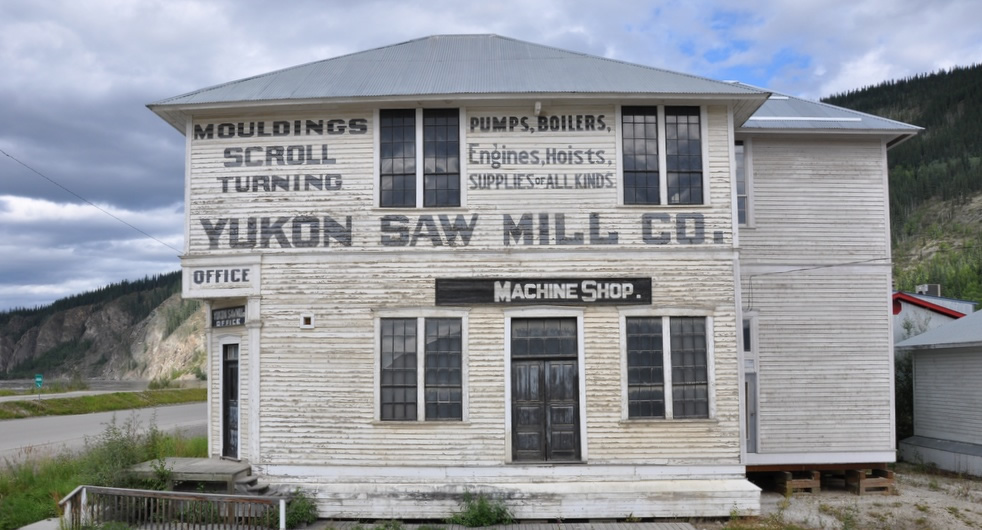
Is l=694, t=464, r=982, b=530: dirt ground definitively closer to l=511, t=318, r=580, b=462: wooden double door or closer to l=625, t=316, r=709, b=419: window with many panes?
l=625, t=316, r=709, b=419: window with many panes

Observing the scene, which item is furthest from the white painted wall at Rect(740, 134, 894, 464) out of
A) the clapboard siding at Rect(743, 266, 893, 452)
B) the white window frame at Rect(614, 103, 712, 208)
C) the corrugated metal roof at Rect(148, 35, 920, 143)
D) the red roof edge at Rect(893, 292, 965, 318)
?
the red roof edge at Rect(893, 292, 965, 318)

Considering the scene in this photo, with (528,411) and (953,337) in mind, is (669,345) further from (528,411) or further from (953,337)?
(953,337)

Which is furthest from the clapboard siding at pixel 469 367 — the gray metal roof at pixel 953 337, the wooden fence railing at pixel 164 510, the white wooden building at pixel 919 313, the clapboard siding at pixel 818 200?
the white wooden building at pixel 919 313

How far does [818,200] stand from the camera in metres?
17.0

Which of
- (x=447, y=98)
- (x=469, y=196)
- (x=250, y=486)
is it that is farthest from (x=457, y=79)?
(x=250, y=486)

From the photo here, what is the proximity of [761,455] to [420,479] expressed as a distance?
7.38 meters

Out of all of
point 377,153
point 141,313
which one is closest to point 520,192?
point 377,153

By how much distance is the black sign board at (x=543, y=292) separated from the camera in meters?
13.7

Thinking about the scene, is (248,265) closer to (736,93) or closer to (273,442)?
(273,442)

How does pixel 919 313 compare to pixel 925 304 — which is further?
pixel 919 313

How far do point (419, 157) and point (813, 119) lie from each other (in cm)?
886

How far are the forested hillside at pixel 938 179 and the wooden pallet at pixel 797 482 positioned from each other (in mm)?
44887

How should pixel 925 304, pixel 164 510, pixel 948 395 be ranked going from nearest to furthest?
1. pixel 164 510
2. pixel 948 395
3. pixel 925 304

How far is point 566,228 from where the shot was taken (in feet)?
45.4
